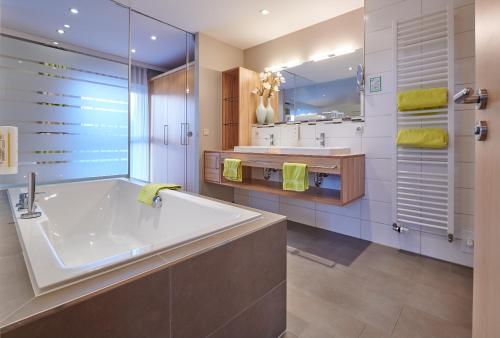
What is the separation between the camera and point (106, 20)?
3.05 metres

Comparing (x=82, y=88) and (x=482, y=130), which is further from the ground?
(x=82, y=88)

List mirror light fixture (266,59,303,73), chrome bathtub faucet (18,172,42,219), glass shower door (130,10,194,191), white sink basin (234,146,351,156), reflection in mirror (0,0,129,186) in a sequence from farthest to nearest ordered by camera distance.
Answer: glass shower door (130,10,194,191)
mirror light fixture (266,59,303,73)
reflection in mirror (0,0,129,186)
white sink basin (234,146,351,156)
chrome bathtub faucet (18,172,42,219)

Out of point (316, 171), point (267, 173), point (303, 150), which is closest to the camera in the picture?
point (316, 171)

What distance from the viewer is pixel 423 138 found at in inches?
81.7

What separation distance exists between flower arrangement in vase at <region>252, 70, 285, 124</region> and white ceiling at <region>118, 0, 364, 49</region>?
0.52m

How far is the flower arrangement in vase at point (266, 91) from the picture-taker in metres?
3.41

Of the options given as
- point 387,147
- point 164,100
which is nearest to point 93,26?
point 164,100

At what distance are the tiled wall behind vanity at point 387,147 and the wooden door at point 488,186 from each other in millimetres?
1535

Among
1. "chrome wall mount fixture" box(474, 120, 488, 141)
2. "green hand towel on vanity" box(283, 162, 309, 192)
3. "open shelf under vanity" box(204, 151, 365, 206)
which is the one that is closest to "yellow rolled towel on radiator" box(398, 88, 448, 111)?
"open shelf under vanity" box(204, 151, 365, 206)

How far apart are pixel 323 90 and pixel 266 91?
828 mm

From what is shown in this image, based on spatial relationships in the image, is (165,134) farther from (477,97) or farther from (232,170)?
(477,97)

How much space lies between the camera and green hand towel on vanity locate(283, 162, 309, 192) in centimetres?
238

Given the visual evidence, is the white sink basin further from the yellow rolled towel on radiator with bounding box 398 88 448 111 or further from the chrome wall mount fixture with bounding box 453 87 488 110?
the chrome wall mount fixture with bounding box 453 87 488 110

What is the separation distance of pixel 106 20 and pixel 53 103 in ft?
3.91
